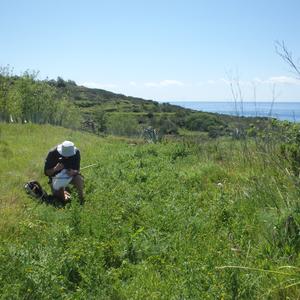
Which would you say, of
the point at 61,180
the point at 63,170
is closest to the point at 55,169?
the point at 63,170

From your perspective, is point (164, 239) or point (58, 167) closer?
point (164, 239)

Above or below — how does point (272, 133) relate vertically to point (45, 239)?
above

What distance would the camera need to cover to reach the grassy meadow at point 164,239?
3.86 metres

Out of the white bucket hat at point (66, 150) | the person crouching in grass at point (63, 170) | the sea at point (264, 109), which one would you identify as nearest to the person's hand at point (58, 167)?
the person crouching in grass at point (63, 170)

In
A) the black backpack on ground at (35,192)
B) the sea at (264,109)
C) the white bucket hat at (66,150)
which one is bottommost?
the black backpack on ground at (35,192)

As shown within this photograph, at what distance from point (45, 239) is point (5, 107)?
38.1m

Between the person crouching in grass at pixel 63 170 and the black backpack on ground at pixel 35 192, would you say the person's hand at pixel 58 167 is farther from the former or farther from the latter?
the black backpack on ground at pixel 35 192

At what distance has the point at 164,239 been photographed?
5383mm

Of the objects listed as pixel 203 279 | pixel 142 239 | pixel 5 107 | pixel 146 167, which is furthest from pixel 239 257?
pixel 5 107

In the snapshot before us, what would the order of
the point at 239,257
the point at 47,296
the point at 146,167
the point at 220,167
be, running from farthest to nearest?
the point at 146,167, the point at 220,167, the point at 239,257, the point at 47,296

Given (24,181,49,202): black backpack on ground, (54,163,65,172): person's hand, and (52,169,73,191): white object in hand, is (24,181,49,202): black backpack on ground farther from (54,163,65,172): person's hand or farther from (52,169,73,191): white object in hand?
(54,163,65,172): person's hand

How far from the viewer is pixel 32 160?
12.7m

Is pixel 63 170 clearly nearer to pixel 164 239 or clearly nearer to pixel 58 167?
pixel 58 167

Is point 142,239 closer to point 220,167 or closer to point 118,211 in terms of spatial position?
point 118,211
